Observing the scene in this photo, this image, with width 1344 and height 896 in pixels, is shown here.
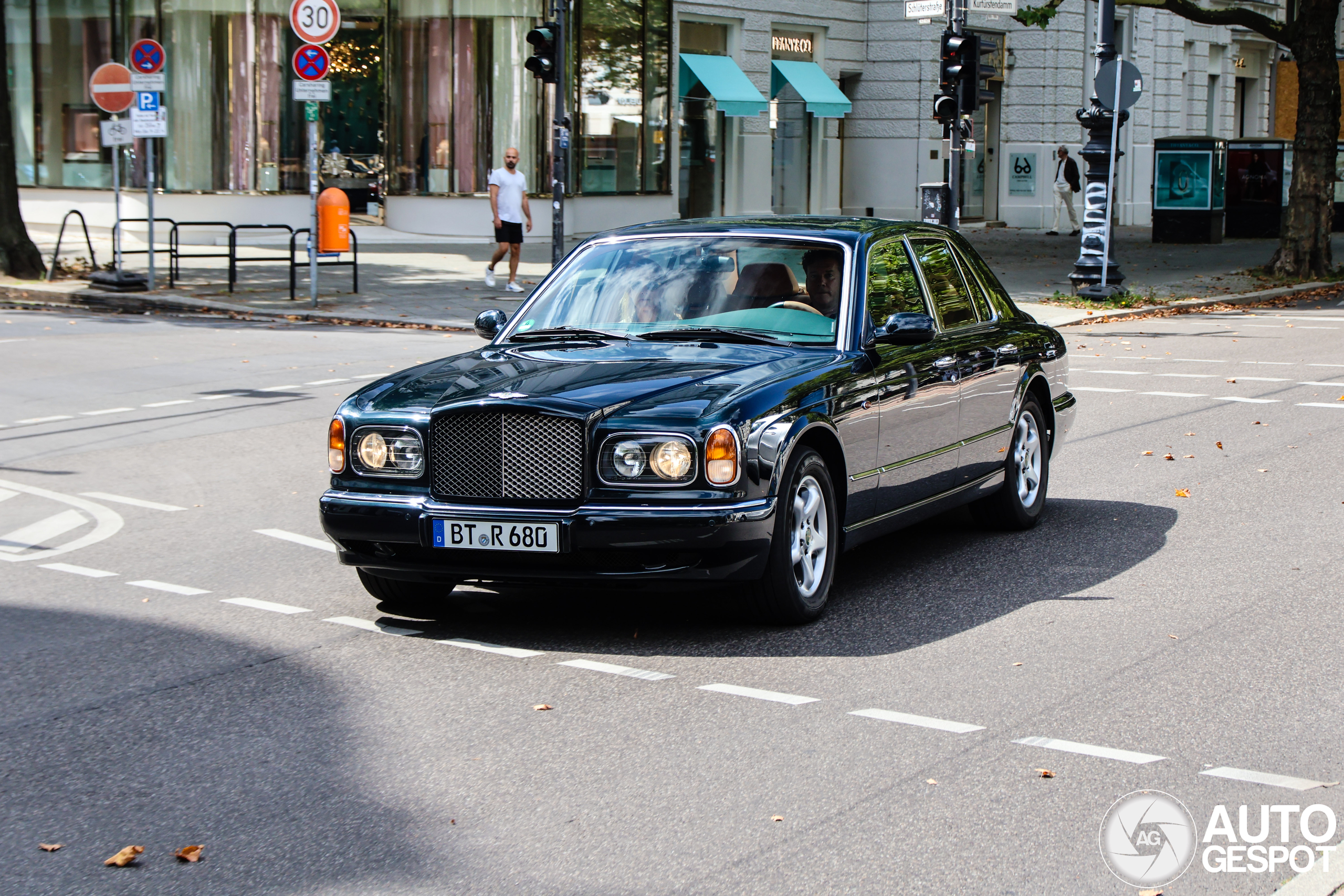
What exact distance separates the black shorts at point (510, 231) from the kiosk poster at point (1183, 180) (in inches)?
686

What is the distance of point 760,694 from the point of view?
5.64 m

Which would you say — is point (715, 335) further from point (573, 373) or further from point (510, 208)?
point (510, 208)

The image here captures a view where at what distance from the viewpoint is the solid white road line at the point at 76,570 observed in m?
7.64

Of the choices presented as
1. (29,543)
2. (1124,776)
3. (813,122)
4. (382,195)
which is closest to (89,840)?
(1124,776)

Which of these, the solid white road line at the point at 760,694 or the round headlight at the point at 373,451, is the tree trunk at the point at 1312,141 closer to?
the round headlight at the point at 373,451

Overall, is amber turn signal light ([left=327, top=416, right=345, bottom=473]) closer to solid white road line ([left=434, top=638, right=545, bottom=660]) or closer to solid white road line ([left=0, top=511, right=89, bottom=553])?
solid white road line ([left=434, top=638, right=545, bottom=660])

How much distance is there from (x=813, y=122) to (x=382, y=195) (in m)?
11.6

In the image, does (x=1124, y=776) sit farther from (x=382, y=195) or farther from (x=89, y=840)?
(x=382, y=195)

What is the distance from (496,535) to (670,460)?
0.68 metres

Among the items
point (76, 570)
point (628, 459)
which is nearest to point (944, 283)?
point (628, 459)

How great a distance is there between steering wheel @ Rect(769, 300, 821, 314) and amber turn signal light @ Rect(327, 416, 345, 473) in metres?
1.88

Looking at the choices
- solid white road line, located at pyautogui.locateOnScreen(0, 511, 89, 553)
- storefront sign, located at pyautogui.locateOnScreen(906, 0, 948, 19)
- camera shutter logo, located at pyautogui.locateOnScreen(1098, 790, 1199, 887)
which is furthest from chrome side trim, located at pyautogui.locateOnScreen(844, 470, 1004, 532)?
storefront sign, located at pyautogui.locateOnScreen(906, 0, 948, 19)

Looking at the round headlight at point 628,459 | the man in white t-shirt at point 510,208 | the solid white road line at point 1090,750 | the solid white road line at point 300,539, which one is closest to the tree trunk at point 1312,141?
the man in white t-shirt at point 510,208

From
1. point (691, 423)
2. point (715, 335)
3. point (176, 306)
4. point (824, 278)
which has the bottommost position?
→ point (176, 306)
